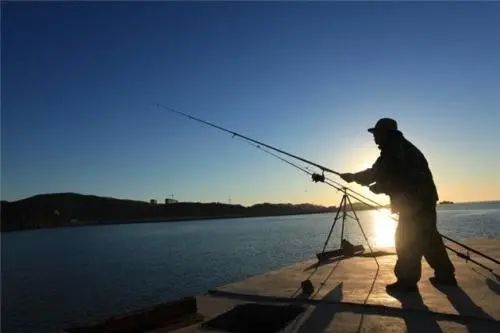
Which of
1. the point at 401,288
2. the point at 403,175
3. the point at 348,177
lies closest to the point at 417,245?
the point at 401,288

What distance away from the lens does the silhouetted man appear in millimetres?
7594

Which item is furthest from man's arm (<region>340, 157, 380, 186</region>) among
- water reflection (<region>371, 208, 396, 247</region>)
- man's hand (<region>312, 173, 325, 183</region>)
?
water reflection (<region>371, 208, 396, 247</region>)

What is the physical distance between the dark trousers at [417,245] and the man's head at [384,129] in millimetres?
1222

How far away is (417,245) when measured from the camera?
7.57 m

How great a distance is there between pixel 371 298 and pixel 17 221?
644ft

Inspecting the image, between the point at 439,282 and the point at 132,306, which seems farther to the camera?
the point at 132,306

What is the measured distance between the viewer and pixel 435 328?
5418 mm

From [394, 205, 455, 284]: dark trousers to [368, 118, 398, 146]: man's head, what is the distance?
1222 mm

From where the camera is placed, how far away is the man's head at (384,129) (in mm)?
7727

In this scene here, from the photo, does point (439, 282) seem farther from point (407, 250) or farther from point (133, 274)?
point (133, 274)

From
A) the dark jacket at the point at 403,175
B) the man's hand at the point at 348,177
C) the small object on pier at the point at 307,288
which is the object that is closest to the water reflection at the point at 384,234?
the man's hand at the point at 348,177

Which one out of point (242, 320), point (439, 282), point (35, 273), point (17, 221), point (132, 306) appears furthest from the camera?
point (17, 221)

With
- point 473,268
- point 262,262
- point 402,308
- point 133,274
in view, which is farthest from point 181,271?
point 402,308

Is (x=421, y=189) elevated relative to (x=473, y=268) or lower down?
elevated
